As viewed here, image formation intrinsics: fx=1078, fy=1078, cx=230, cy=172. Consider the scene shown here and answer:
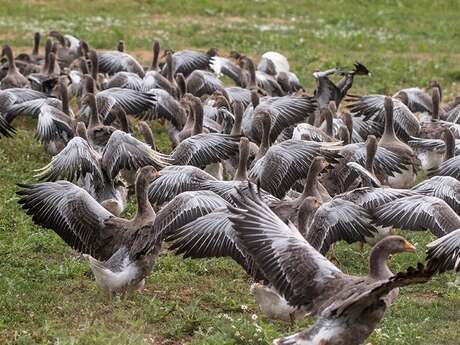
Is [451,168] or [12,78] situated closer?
[451,168]

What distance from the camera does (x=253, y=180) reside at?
12297 mm

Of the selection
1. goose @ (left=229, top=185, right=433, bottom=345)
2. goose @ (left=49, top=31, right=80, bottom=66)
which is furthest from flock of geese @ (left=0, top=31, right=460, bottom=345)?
goose @ (left=49, top=31, right=80, bottom=66)

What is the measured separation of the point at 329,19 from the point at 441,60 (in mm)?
5207

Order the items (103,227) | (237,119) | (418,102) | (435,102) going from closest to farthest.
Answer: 1. (103,227)
2. (237,119)
3. (435,102)
4. (418,102)

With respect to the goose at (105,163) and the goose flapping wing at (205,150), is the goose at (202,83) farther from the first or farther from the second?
the goose at (105,163)

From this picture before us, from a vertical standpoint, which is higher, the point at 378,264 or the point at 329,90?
the point at 378,264

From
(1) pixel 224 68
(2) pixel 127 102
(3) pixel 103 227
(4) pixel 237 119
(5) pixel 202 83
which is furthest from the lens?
(1) pixel 224 68

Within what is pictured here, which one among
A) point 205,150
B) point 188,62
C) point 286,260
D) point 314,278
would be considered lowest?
point 188,62

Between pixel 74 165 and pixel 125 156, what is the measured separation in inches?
23.2

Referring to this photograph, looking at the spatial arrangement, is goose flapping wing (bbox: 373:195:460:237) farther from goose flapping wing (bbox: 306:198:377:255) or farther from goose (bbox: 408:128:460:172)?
goose (bbox: 408:128:460:172)

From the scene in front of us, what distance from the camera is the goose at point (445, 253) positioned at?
9.51m

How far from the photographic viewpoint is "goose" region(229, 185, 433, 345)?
7969mm

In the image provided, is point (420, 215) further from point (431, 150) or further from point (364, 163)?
point (431, 150)

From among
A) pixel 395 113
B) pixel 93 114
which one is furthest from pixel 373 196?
pixel 93 114
